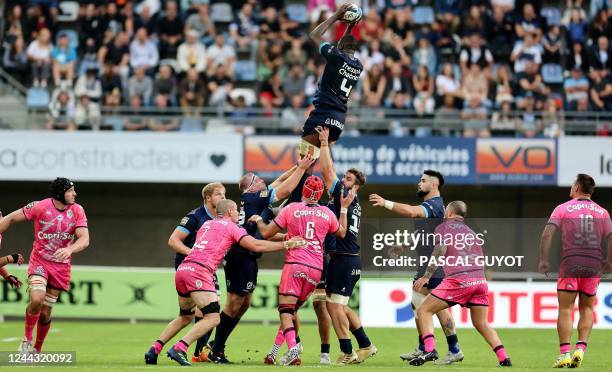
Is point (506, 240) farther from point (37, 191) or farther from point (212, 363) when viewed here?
point (37, 191)

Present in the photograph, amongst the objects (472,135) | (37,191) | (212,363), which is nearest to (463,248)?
(212,363)

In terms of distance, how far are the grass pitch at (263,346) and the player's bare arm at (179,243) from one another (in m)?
1.32

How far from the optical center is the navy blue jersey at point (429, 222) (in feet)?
45.2

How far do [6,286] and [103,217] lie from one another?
4565 mm

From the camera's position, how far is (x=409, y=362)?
13312mm

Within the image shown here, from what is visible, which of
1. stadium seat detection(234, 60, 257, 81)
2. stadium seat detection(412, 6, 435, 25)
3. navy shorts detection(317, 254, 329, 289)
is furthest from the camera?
stadium seat detection(412, 6, 435, 25)

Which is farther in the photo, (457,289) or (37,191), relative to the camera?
(37,191)

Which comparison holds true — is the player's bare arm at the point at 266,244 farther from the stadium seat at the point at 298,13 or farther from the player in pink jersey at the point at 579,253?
the stadium seat at the point at 298,13

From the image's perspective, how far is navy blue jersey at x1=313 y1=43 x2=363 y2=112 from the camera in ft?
42.9

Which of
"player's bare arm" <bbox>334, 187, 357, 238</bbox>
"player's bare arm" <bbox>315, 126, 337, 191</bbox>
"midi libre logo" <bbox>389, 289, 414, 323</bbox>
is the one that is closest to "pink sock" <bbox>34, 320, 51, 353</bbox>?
"player's bare arm" <bbox>334, 187, 357, 238</bbox>

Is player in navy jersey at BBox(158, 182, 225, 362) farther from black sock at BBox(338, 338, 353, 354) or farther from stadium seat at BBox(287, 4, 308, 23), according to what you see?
stadium seat at BBox(287, 4, 308, 23)

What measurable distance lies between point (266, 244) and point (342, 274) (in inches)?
60.5

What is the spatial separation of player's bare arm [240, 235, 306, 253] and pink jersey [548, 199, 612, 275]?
2954 millimetres

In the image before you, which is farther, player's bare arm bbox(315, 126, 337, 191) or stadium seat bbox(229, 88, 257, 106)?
stadium seat bbox(229, 88, 257, 106)
